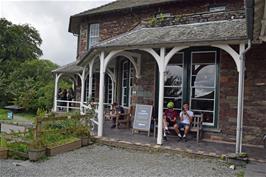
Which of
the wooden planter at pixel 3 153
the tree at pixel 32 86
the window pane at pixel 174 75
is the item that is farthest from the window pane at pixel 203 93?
the tree at pixel 32 86

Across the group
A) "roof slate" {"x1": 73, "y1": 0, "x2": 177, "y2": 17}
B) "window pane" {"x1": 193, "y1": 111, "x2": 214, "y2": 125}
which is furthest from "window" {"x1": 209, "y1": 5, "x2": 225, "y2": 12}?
"window pane" {"x1": 193, "y1": 111, "x2": 214, "y2": 125}

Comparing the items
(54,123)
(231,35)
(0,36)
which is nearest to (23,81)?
(0,36)

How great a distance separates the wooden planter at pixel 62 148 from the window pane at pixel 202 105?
13.4ft

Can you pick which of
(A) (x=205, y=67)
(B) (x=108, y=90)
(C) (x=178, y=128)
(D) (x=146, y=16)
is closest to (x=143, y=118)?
(C) (x=178, y=128)

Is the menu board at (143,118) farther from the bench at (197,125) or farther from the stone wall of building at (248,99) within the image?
the stone wall of building at (248,99)

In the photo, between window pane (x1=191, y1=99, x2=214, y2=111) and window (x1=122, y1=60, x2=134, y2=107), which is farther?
window (x1=122, y1=60, x2=134, y2=107)

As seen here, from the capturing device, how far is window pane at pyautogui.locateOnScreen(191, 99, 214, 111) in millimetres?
10072

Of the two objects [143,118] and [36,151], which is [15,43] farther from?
[36,151]

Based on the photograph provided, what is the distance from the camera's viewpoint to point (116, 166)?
716 cm

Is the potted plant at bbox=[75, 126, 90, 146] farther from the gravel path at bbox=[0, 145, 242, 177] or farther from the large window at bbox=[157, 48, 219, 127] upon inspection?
the large window at bbox=[157, 48, 219, 127]

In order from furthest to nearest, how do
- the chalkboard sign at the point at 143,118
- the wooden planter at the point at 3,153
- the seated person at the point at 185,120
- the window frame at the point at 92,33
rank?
the window frame at the point at 92,33 → the chalkboard sign at the point at 143,118 → the seated person at the point at 185,120 → the wooden planter at the point at 3,153

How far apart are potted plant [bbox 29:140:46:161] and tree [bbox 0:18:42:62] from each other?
28.4m

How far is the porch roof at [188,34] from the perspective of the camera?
27.1 ft

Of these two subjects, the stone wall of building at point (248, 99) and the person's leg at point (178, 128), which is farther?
the person's leg at point (178, 128)
